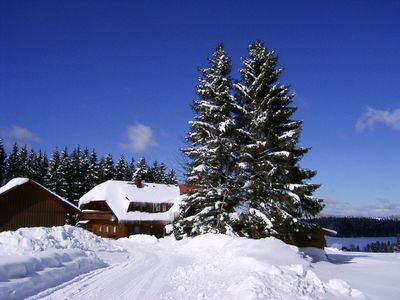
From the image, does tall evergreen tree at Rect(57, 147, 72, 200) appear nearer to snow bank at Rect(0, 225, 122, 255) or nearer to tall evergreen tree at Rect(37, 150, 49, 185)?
tall evergreen tree at Rect(37, 150, 49, 185)

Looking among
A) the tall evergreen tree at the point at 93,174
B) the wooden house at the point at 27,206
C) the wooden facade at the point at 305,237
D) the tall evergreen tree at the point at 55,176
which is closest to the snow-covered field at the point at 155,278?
A: the wooden facade at the point at 305,237

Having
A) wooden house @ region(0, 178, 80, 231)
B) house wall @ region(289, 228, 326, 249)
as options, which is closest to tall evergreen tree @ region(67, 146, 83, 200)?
wooden house @ region(0, 178, 80, 231)

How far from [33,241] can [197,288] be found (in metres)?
7.22

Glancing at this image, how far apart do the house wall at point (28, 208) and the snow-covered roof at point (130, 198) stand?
61.9 ft

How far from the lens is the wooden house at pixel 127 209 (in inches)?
2219

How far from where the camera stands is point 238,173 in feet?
84.1

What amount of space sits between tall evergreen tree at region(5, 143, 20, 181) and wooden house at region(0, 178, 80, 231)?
50.7m

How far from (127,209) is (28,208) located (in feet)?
72.0

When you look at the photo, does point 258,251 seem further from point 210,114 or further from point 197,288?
point 210,114

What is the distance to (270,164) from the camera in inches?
968

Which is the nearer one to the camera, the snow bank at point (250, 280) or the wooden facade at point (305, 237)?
the snow bank at point (250, 280)

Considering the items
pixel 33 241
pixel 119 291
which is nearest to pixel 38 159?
pixel 33 241

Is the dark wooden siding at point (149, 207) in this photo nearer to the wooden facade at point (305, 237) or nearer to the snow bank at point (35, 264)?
the wooden facade at point (305, 237)

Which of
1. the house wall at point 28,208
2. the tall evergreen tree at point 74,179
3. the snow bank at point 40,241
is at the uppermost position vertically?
the tall evergreen tree at point 74,179
